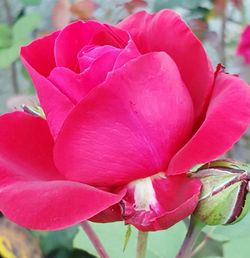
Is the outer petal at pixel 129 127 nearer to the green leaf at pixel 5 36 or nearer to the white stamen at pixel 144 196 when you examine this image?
the white stamen at pixel 144 196

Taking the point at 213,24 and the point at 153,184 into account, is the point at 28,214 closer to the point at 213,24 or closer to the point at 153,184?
the point at 153,184

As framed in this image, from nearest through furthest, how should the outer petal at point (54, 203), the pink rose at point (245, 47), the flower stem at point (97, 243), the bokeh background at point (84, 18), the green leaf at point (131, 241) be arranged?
1. the outer petal at point (54, 203)
2. the flower stem at point (97, 243)
3. the green leaf at point (131, 241)
4. the bokeh background at point (84, 18)
5. the pink rose at point (245, 47)

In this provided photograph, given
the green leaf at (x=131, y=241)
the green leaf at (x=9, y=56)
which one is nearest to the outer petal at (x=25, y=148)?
the green leaf at (x=131, y=241)

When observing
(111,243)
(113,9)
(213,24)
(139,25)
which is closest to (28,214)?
(139,25)

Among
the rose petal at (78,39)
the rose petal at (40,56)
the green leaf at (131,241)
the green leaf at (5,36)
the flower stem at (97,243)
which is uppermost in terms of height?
the rose petal at (78,39)

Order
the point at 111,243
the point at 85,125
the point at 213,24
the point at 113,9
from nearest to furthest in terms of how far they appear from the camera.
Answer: the point at 85,125 → the point at 111,243 → the point at 113,9 → the point at 213,24

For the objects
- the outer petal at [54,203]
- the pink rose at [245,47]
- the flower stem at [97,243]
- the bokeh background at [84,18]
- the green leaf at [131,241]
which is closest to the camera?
the outer petal at [54,203]

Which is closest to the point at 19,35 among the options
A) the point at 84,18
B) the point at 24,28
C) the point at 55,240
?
the point at 24,28

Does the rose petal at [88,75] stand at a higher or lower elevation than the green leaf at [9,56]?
higher

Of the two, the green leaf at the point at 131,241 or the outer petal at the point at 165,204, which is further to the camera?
the green leaf at the point at 131,241
